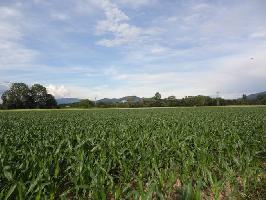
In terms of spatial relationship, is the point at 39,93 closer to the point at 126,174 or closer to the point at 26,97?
the point at 26,97

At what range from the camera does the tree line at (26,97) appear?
395 ft

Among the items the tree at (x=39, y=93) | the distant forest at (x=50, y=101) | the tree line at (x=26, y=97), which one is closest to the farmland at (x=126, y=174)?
the distant forest at (x=50, y=101)

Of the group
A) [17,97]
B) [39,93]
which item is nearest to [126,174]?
[17,97]

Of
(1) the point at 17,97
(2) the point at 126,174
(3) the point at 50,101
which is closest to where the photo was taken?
(2) the point at 126,174

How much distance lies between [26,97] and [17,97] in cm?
464

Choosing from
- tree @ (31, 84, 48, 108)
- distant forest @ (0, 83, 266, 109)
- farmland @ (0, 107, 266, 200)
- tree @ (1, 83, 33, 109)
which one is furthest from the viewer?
tree @ (31, 84, 48, 108)

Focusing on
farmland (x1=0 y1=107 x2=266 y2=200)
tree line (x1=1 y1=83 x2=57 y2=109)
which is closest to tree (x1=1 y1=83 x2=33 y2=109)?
tree line (x1=1 y1=83 x2=57 y2=109)

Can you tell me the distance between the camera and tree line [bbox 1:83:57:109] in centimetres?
12044

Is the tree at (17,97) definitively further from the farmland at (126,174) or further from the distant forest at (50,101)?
the farmland at (126,174)

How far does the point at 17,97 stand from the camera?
124m

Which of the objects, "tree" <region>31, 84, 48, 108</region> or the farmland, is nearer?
the farmland

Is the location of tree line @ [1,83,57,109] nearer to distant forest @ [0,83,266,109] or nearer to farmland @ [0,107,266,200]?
distant forest @ [0,83,266,109]

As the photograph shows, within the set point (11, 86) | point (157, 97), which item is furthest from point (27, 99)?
point (157, 97)

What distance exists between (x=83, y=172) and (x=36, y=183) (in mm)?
1357
